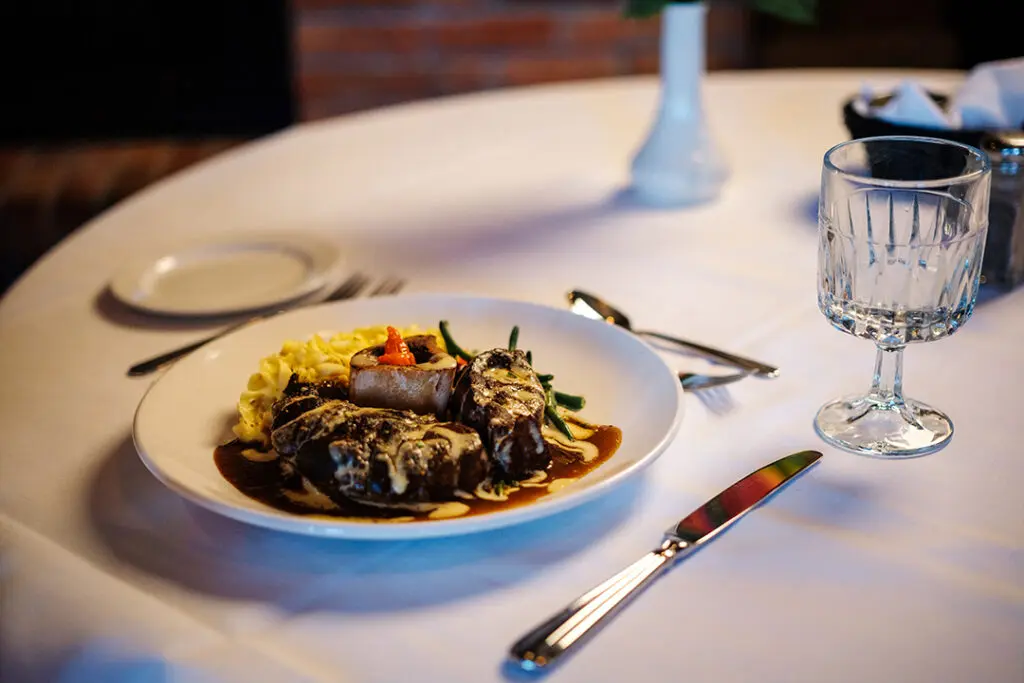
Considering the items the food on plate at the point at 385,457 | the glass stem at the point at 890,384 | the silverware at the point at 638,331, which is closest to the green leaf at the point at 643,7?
the silverware at the point at 638,331

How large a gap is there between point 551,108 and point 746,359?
1.22 metres

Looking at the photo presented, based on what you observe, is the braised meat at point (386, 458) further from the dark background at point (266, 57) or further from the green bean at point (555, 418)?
the dark background at point (266, 57)

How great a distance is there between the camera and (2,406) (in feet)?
3.63

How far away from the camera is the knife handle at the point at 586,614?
70 cm

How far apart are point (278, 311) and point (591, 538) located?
2.12 ft

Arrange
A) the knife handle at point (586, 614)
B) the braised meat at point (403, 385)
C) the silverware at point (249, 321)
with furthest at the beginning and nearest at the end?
the silverware at point (249, 321) → the braised meat at point (403, 385) → the knife handle at point (586, 614)

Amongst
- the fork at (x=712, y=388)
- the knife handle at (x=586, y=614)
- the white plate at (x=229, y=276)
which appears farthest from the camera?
the white plate at (x=229, y=276)

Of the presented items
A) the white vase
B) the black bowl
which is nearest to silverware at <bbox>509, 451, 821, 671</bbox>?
the black bowl

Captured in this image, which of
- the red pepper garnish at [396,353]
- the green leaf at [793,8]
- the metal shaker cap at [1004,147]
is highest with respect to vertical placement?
the green leaf at [793,8]

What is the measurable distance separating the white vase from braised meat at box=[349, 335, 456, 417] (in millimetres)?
831

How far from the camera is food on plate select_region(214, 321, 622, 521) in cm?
82

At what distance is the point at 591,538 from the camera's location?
839 millimetres

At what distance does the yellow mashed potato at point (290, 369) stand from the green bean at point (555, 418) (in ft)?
0.48

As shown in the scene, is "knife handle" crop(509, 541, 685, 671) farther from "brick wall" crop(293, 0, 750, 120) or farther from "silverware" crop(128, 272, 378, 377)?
"brick wall" crop(293, 0, 750, 120)
